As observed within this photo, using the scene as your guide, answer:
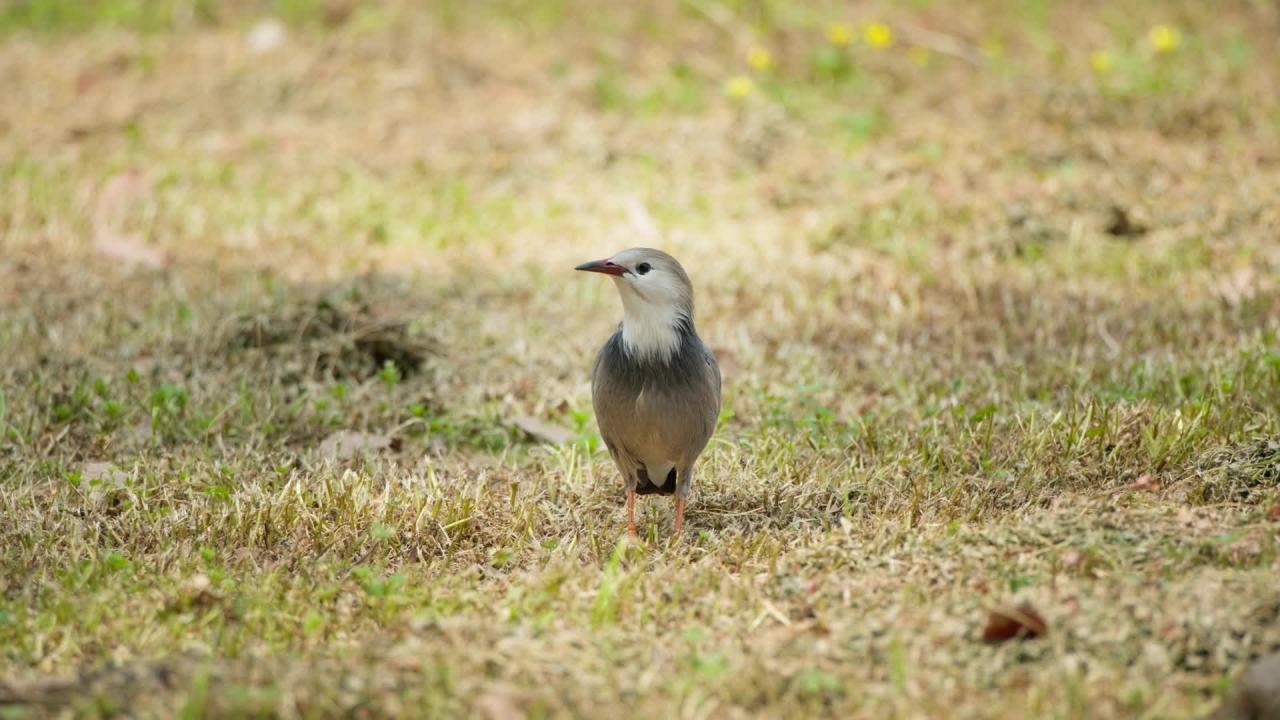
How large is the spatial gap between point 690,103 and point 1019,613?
7.27 metres

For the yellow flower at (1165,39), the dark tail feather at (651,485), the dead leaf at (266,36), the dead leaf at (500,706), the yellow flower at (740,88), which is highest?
the yellow flower at (1165,39)

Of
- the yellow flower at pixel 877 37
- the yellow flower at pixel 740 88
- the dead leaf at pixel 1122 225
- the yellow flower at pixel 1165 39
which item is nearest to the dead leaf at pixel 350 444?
the dead leaf at pixel 1122 225

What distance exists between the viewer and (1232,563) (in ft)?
12.0

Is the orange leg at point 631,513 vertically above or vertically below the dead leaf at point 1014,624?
below

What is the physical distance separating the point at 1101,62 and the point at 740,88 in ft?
9.03

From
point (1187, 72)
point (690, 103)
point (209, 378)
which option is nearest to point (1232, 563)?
point (209, 378)

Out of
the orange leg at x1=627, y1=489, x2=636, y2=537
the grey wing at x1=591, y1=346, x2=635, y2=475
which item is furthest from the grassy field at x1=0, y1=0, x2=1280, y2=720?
the grey wing at x1=591, y1=346, x2=635, y2=475

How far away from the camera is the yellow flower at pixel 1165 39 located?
10.3m

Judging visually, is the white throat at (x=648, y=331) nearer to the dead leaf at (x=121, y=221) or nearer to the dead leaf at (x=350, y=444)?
the dead leaf at (x=350, y=444)

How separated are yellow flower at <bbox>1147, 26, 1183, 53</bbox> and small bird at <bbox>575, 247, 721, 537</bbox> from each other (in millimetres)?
7151

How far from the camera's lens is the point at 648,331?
446cm

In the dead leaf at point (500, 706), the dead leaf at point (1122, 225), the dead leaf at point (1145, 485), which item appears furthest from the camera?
the dead leaf at point (1122, 225)

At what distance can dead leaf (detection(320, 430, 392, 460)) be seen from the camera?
5.21m

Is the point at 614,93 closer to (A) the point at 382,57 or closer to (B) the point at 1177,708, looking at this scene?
(A) the point at 382,57
